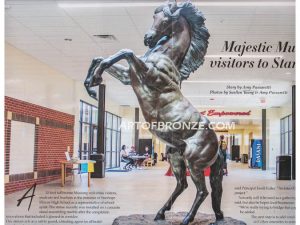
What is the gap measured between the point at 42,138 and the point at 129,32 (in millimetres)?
2124

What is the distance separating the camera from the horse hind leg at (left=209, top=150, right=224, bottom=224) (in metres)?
4.41

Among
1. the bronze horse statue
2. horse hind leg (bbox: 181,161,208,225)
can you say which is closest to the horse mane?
the bronze horse statue

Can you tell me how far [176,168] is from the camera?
4.43 m

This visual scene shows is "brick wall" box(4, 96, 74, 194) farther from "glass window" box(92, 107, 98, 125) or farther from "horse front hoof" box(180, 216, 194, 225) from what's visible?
"horse front hoof" box(180, 216, 194, 225)

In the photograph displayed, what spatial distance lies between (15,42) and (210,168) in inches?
141

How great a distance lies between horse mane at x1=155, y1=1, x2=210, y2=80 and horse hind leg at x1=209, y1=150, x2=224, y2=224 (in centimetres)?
94

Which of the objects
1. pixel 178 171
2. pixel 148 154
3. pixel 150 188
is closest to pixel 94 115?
pixel 148 154

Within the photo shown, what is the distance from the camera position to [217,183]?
441 centimetres

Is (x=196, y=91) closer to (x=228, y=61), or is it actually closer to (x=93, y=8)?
(x=228, y=61)

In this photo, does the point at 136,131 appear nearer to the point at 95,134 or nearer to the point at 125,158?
the point at 125,158

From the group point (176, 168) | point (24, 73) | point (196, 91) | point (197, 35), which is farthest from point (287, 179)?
point (24, 73)

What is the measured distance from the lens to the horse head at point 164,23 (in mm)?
4375

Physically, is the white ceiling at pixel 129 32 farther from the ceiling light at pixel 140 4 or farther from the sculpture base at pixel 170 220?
the sculpture base at pixel 170 220

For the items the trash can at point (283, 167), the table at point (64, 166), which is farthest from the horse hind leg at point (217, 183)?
the table at point (64, 166)
